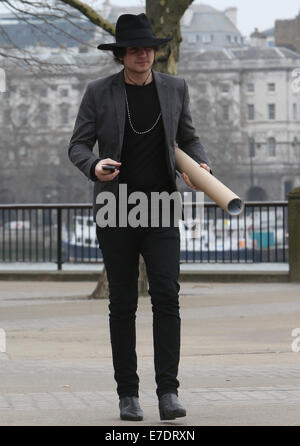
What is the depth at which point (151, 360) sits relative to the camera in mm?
8234

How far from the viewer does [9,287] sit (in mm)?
15938

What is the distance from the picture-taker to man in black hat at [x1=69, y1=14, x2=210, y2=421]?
558 cm

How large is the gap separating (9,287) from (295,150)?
121 metres

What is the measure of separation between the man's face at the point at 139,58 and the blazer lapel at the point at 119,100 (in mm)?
114

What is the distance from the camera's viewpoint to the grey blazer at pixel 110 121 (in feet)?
18.5

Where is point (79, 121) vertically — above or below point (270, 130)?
below

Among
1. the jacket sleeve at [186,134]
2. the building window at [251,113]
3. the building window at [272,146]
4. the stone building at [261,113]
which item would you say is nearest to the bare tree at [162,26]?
the jacket sleeve at [186,134]

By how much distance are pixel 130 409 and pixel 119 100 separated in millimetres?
1401

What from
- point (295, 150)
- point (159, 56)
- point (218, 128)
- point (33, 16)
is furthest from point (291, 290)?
point (295, 150)

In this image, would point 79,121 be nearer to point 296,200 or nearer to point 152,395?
point 152,395

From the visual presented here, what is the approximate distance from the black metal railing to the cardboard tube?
36.5 ft

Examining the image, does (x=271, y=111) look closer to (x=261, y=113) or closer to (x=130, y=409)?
(x=261, y=113)

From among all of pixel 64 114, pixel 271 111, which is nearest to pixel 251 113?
pixel 271 111

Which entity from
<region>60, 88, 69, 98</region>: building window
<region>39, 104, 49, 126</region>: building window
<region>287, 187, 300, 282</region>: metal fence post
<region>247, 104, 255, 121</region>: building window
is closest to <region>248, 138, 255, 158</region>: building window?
<region>247, 104, 255, 121</region>: building window
